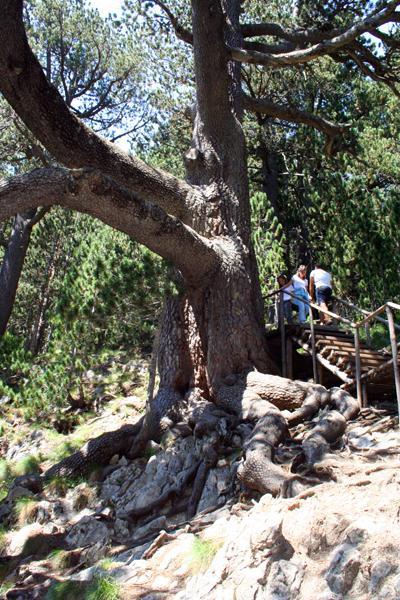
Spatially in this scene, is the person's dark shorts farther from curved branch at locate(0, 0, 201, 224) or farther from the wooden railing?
curved branch at locate(0, 0, 201, 224)

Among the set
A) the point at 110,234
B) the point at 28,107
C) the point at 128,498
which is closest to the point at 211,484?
the point at 128,498

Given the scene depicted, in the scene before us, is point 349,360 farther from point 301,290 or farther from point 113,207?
point 113,207

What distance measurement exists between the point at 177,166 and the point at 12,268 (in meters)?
4.65

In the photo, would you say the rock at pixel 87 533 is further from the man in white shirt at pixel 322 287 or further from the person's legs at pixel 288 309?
the man in white shirt at pixel 322 287

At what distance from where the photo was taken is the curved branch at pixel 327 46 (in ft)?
28.3

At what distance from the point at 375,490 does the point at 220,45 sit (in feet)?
22.3

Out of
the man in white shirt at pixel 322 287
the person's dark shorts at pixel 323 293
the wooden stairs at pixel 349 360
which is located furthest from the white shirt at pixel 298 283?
the wooden stairs at pixel 349 360

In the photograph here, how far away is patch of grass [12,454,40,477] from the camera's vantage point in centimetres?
934

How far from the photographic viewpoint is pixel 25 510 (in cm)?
746

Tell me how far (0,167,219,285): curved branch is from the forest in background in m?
1.96

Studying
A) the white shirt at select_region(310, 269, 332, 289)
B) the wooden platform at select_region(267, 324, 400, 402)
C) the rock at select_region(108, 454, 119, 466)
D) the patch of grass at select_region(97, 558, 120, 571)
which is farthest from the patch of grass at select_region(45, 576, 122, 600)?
the white shirt at select_region(310, 269, 332, 289)

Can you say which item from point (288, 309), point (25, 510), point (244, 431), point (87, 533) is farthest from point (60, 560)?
point (288, 309)

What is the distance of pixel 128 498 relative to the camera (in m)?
7.22

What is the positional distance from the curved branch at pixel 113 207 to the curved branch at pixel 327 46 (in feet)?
9.05
